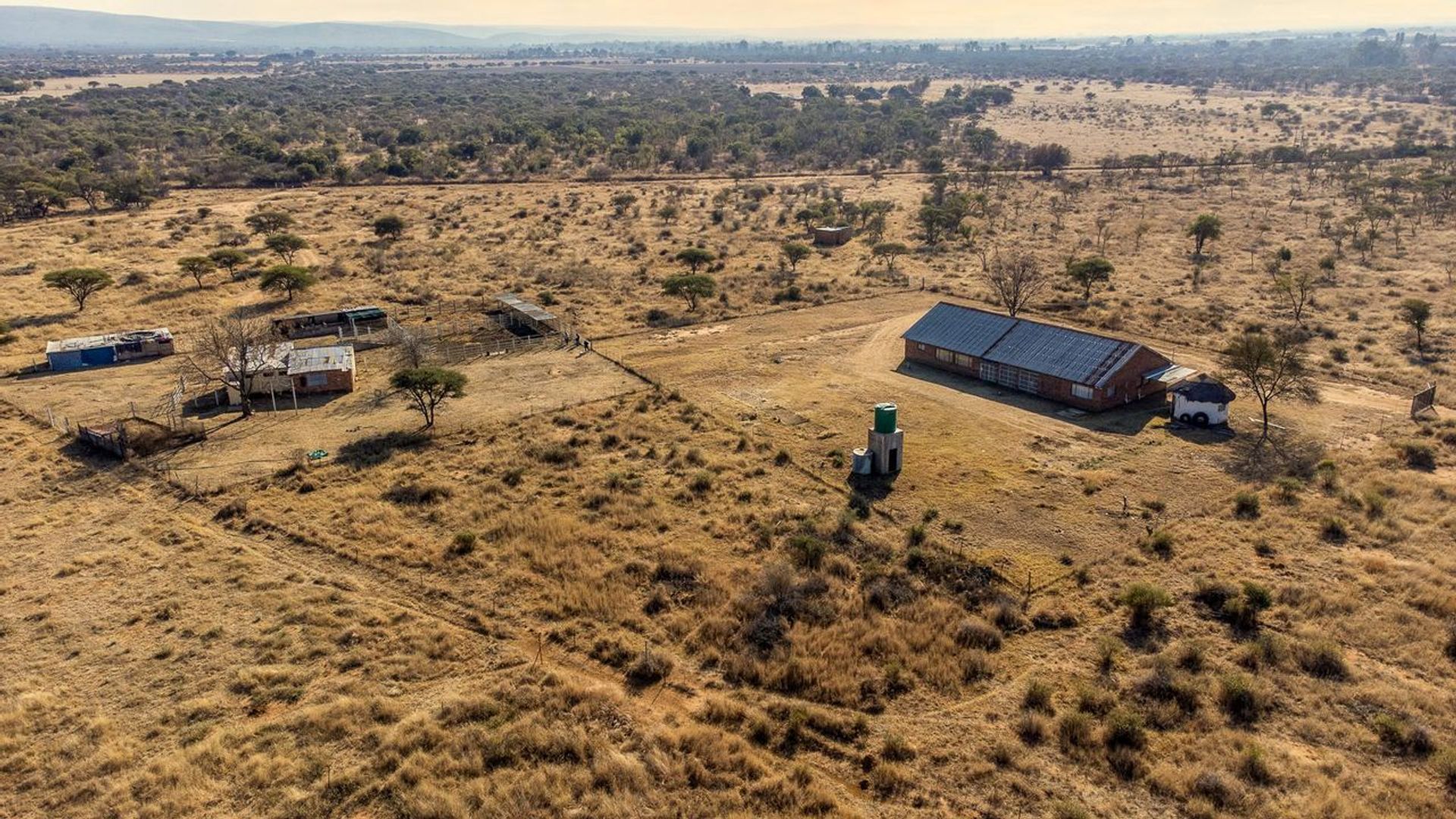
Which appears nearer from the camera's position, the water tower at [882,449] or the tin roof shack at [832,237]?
the water tower at [882,449]

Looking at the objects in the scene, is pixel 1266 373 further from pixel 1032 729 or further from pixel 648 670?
pixel 648 670

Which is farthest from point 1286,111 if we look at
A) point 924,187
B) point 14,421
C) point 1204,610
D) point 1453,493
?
point 14,421

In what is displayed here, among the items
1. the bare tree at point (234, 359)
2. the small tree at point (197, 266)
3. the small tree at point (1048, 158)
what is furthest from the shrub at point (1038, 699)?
the small tree at point (1048, 158)

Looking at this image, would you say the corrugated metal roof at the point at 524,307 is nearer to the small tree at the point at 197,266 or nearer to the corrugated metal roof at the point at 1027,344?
the corrugated metal roof at the point at 1027,344

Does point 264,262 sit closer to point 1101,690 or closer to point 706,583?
point 706,583

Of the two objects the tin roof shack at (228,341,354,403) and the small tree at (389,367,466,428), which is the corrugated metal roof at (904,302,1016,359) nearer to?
the small tree at (389,367,466,428)

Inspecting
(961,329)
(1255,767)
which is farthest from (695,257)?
(1255,767)

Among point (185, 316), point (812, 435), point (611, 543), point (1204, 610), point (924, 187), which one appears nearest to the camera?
point (1204, 610)
